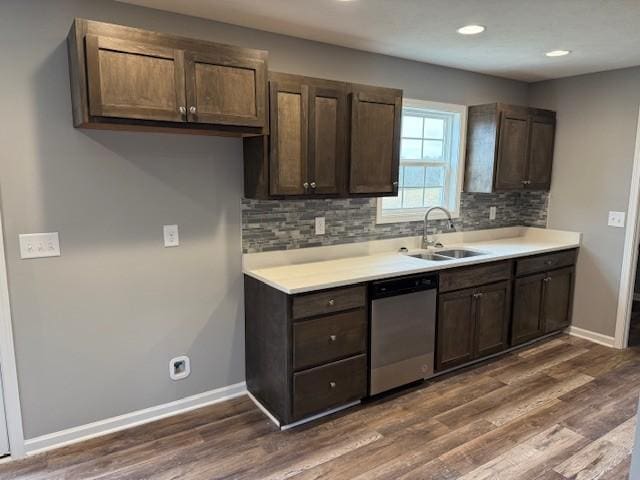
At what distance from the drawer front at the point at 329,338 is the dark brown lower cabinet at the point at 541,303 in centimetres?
163

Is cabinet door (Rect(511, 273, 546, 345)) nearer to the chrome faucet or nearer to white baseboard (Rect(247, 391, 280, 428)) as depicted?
the chrome faucet

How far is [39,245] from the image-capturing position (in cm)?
226

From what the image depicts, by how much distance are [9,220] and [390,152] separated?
89.6 inches

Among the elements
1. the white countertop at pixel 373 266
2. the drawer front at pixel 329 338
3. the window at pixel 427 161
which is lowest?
the drawer front at pixel 329 338

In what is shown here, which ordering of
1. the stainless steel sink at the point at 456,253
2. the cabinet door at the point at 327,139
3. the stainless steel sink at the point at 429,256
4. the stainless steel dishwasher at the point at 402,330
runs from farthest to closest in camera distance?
the stainless steel sink at the point at 456,253, the stainless steel sink at the point at 429,256, the stainless steel dishwasher at the point at 402,330, the cabinet door at the point at 327,139

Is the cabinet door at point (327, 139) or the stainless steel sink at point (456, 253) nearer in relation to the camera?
the cabinet door at point (327, 139)

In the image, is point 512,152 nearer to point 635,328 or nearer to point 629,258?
point 629,258

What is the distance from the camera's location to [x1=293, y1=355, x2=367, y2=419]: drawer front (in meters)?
2.55

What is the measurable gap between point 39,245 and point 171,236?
67 centimetres

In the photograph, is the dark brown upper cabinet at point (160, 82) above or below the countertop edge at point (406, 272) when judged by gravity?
above

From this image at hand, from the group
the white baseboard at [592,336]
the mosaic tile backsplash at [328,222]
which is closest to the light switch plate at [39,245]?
the mosaic tile backsplash at [328,222]

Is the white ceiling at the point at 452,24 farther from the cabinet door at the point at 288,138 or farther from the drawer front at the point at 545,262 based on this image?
the drawer front at the point at 545,262

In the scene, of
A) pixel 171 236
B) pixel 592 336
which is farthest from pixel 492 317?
pixel 171 236

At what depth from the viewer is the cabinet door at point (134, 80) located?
1.97 m
